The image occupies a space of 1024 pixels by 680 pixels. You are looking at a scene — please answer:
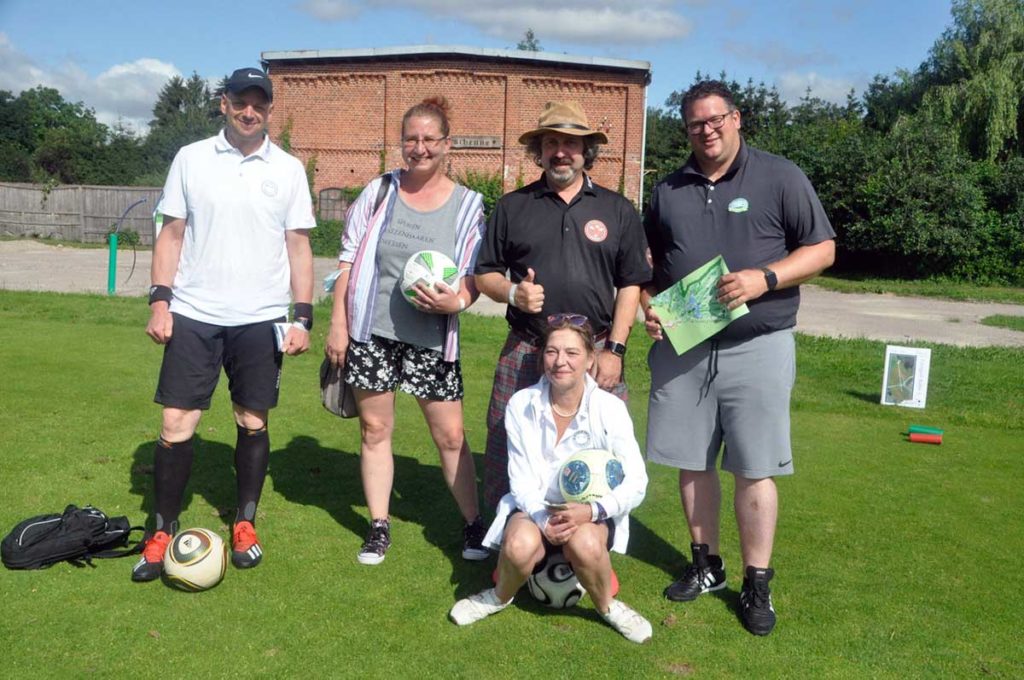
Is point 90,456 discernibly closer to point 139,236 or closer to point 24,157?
point 139,236

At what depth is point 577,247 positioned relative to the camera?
4000 millimetres

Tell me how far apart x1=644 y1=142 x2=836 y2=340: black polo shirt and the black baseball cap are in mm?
1904

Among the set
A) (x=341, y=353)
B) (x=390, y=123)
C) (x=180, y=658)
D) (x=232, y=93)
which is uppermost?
(x=390, y=123)

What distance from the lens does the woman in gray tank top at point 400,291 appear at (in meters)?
4.27

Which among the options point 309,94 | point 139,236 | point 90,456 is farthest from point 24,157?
point 90,456

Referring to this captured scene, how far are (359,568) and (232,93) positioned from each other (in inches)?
90.1

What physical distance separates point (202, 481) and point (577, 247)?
10.1 feet

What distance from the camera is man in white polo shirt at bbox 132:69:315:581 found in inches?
163

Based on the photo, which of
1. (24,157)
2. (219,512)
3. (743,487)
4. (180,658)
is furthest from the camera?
(24,157)

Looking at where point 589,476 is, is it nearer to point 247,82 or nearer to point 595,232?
point 595,232

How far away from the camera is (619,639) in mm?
3736

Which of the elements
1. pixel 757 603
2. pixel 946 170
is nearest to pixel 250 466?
pixel 757 603

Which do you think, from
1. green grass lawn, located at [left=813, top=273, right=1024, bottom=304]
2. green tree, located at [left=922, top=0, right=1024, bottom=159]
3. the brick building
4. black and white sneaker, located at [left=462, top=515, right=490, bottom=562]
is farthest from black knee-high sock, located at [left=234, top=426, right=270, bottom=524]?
green tree, located at [left=922, top=0, right=1024, bottom=159]

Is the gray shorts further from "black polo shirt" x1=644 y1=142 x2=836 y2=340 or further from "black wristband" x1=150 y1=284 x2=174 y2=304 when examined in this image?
"black wristband" x1=150 y1=284 x2=174 y2=304
